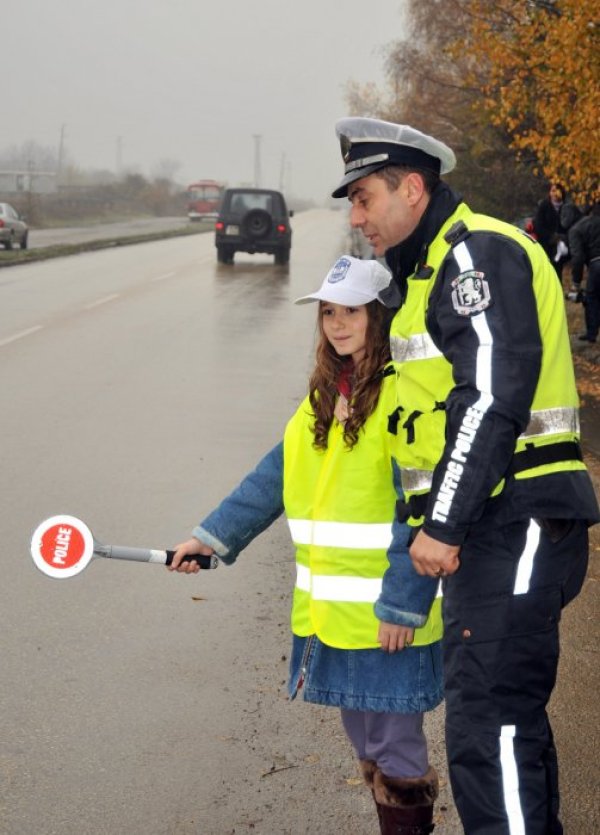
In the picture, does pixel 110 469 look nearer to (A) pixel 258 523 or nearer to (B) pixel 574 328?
(A) pixel 258 523

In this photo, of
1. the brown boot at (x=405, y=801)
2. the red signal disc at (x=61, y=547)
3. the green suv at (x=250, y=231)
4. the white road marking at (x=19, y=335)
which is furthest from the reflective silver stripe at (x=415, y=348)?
the green suv at (x=250, y=231)

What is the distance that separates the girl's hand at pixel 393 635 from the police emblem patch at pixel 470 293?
798 millimetres

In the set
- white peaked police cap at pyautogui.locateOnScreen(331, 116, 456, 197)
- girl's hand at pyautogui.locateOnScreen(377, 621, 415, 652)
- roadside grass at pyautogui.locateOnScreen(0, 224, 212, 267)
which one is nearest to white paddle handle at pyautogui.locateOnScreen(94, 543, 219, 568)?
girl's hand at pyautogui.locateOnScreen(377, 621, 415, 652)

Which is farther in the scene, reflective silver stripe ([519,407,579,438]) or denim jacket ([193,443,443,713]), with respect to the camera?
denim jacket ([193,443,443,713])

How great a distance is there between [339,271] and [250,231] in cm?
2836

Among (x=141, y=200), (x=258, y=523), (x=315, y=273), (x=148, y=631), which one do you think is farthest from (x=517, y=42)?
(x=141, y=200)

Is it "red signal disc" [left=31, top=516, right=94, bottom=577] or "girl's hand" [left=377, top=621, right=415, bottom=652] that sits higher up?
"red signal disc" [left=31, top=516, right=94, bottom=577]

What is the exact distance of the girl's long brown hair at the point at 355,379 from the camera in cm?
330

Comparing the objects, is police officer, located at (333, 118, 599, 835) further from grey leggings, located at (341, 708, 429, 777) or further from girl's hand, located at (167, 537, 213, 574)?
girl's hand, located at (167, 537, 213, 574)

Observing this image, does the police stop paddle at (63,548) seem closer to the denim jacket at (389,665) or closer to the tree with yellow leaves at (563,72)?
the denim jacket at (389,665)

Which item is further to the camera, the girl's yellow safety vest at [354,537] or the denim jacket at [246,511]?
the denim jacket at [246,511]

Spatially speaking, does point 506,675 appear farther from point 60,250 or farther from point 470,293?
point 60,250

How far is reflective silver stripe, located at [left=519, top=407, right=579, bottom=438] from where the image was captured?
9.49 feet

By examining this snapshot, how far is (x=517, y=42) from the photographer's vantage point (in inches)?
578
